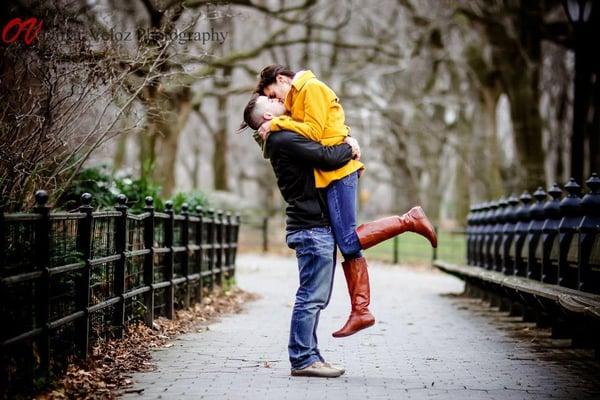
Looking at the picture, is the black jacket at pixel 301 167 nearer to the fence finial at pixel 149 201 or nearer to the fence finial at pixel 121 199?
the fence finial at pixel 121 199

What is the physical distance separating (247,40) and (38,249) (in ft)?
97.7

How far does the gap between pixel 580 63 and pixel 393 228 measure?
9591mm

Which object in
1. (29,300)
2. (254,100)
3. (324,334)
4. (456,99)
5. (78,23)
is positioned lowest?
(324,334)

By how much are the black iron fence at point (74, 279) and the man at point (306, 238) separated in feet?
5.29

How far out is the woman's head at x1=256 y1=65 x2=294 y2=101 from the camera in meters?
6.82

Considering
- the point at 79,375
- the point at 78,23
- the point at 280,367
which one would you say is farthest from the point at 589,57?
the point at 79,375

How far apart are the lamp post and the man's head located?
8.88 m

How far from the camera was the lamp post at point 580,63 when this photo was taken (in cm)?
1485

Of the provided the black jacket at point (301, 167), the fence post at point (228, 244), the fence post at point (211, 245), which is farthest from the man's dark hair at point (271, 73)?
the fence post at point (228, 244)

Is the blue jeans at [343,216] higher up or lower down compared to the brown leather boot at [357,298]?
higher up

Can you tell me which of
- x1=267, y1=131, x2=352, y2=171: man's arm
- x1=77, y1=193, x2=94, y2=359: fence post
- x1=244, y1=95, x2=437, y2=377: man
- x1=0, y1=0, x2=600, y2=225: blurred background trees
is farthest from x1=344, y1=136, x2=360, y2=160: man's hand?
x1=0, y1=0, x2=600, y2=225: blurred background trees

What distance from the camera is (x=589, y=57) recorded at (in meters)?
15.1

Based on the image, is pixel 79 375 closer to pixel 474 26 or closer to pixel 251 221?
pixel 474 26

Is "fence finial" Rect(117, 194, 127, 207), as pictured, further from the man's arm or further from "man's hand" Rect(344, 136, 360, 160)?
"man's hand" Rect(344, 136, 360, 160)
